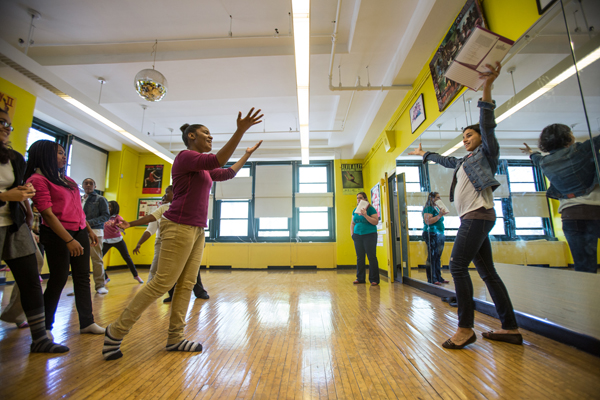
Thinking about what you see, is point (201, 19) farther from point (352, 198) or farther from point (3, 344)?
point (352, 198)

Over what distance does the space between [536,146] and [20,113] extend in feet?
19.7

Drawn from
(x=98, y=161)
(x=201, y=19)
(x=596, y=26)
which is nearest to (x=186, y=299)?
(x=596, y=26)

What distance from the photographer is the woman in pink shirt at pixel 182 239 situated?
139cm

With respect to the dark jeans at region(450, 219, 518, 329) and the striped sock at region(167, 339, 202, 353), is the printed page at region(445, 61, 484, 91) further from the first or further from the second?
the striped sock at region(167, 339, 202, 353)

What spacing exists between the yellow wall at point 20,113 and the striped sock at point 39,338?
3647 millimetres

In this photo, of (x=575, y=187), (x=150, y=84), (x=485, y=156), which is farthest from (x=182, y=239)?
(x=150, y=84)

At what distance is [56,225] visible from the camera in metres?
1.61

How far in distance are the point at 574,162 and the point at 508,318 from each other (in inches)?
37.0

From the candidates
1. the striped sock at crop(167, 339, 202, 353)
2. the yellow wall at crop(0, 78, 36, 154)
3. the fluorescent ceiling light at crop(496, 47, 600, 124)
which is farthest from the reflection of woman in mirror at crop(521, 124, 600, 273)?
the yellow wall at crop(0, 78, 36, 154)

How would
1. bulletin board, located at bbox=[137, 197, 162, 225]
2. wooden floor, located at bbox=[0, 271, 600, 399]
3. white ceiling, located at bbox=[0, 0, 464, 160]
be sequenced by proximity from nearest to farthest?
wooden floor, located at bbox=[0, 271, 600, 399] → white ceiling, located at bbox=[0, 0, 464, 160] → bulletin board, located at bbox=[137, 197, 162, 225]

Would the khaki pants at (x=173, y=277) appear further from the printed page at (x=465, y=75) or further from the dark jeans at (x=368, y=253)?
the dark jeans at (x=368, y=253)

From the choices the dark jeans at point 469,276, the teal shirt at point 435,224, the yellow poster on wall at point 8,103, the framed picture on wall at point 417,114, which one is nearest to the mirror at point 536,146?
the dark jeans at point 469,276

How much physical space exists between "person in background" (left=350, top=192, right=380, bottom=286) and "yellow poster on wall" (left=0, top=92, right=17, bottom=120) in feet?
16.5

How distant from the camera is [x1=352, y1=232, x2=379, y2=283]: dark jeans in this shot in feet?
13.2
